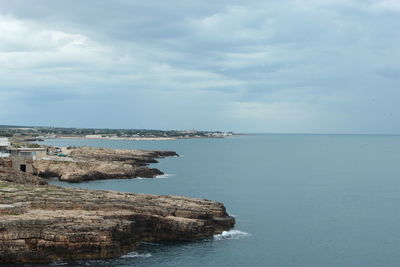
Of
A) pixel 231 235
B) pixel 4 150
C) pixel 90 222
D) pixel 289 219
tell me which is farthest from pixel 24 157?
pixel 90 222

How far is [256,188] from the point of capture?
88.2 meters

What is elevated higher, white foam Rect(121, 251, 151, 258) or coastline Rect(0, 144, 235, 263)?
coastline Rect(0, 144, 235, 263)

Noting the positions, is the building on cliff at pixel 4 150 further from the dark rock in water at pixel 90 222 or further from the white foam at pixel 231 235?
the white foam at pixel 231 235

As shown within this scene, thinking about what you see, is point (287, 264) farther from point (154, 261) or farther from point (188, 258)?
point (154, 261)

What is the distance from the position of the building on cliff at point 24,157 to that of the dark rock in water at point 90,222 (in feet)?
119

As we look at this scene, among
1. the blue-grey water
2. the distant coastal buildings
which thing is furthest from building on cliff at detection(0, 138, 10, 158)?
the blue-grey water

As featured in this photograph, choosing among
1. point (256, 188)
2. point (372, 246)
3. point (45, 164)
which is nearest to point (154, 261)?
point (372, 246)

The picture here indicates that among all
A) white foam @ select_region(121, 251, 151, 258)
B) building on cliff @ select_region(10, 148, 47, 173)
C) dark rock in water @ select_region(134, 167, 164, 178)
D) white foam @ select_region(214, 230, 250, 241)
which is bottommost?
white foam @ select_region(121, 251, 151, 258)

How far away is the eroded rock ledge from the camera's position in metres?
40.2

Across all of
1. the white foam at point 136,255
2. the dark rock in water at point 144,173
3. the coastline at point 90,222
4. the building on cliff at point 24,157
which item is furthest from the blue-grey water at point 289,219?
the building on cliff at point 24,157

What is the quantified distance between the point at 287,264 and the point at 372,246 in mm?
11219

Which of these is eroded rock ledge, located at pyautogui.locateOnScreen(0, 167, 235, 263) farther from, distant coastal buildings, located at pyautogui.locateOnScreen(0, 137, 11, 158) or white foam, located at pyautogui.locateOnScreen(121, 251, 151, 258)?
distant coastal buildings, located at pyautogui.locateOnScreen(0, 137, 11, 158)

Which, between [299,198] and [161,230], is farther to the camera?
[299,198]

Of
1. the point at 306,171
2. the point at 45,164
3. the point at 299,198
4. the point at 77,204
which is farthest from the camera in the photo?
the point at 306,171
